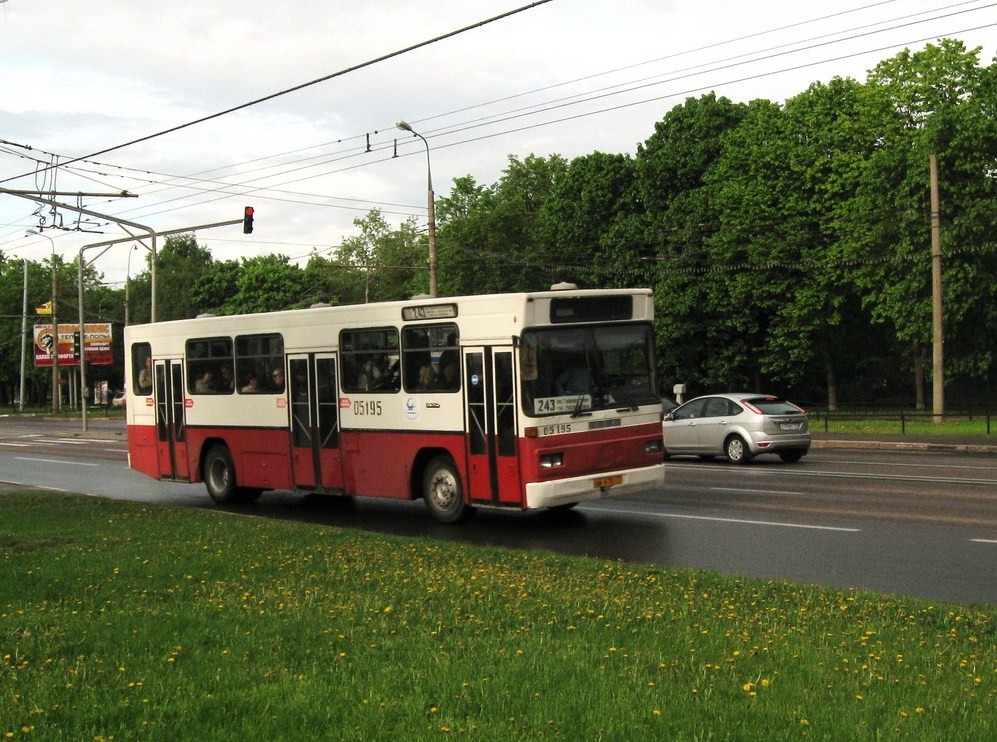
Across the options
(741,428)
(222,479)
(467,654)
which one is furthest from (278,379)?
(467,654)

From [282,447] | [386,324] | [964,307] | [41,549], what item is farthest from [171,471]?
[964,307]

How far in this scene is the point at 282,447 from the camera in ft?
59.8

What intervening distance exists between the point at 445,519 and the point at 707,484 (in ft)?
20.2

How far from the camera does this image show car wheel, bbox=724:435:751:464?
24.7 m

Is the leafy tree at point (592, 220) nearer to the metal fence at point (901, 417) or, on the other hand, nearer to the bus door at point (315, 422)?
the metal fence at point (901, 417)

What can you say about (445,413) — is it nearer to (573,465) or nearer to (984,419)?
(573,465)

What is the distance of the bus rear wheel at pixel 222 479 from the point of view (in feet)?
64.2

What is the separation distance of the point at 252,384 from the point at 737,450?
36.0ft

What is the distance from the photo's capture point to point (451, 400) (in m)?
15.3

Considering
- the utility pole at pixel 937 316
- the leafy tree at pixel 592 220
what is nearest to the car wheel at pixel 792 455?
the utility pole at pixel 937 316

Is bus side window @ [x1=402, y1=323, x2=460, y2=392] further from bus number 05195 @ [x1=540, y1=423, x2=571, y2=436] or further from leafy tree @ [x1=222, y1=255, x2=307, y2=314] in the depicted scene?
leafy tree @ [x1=222, y1=255, x2=307, y2=314]

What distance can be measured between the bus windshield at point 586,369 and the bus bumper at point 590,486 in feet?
2.84

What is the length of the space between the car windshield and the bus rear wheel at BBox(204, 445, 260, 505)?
10742mm

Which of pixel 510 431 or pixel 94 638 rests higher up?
pixel 510 431
